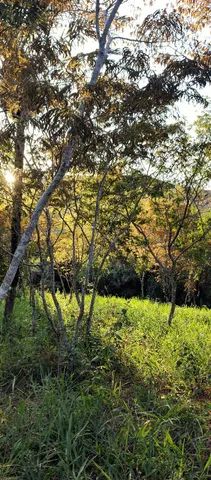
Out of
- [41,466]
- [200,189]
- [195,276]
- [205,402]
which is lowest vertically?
[41,466]

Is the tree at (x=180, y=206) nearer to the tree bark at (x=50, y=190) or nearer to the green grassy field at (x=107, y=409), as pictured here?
the green grassy field at (x=107, y=409)

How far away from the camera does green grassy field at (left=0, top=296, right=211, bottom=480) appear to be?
10.5ft

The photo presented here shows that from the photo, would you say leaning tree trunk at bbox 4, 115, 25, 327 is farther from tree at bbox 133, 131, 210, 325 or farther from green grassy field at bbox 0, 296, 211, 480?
tree at bbox 133, 131, 210, 325

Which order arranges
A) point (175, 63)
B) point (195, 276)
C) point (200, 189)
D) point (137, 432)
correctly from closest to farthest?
point (137, 432) < point (175, 63) < point (200, 189) < point (195, 276)

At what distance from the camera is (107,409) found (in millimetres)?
4055

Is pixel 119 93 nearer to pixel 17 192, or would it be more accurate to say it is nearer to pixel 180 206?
→ pixel 17 192

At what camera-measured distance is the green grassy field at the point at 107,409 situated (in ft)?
10.5

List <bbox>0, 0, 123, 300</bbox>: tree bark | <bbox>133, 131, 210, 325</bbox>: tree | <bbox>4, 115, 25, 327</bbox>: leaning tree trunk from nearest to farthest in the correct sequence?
1. <bbox>0, 0, 123, 300</bbox>: tree bark
2. <bbox>4, 115, 25, 327</bbox>: leaning tree trunk
3. <bbox>133, 131, 210, 325</bbox>: tree

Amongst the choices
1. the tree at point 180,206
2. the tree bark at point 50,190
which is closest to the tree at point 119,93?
the tree bark at point 50,190

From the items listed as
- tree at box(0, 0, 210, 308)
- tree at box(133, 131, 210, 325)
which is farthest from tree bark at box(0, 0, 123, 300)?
tree at box(133, 131, 210, 325)

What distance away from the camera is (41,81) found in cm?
429

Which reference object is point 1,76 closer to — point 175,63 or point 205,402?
point 175,63

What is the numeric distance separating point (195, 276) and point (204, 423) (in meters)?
11.4

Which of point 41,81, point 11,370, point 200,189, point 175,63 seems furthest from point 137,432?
point 200,189
